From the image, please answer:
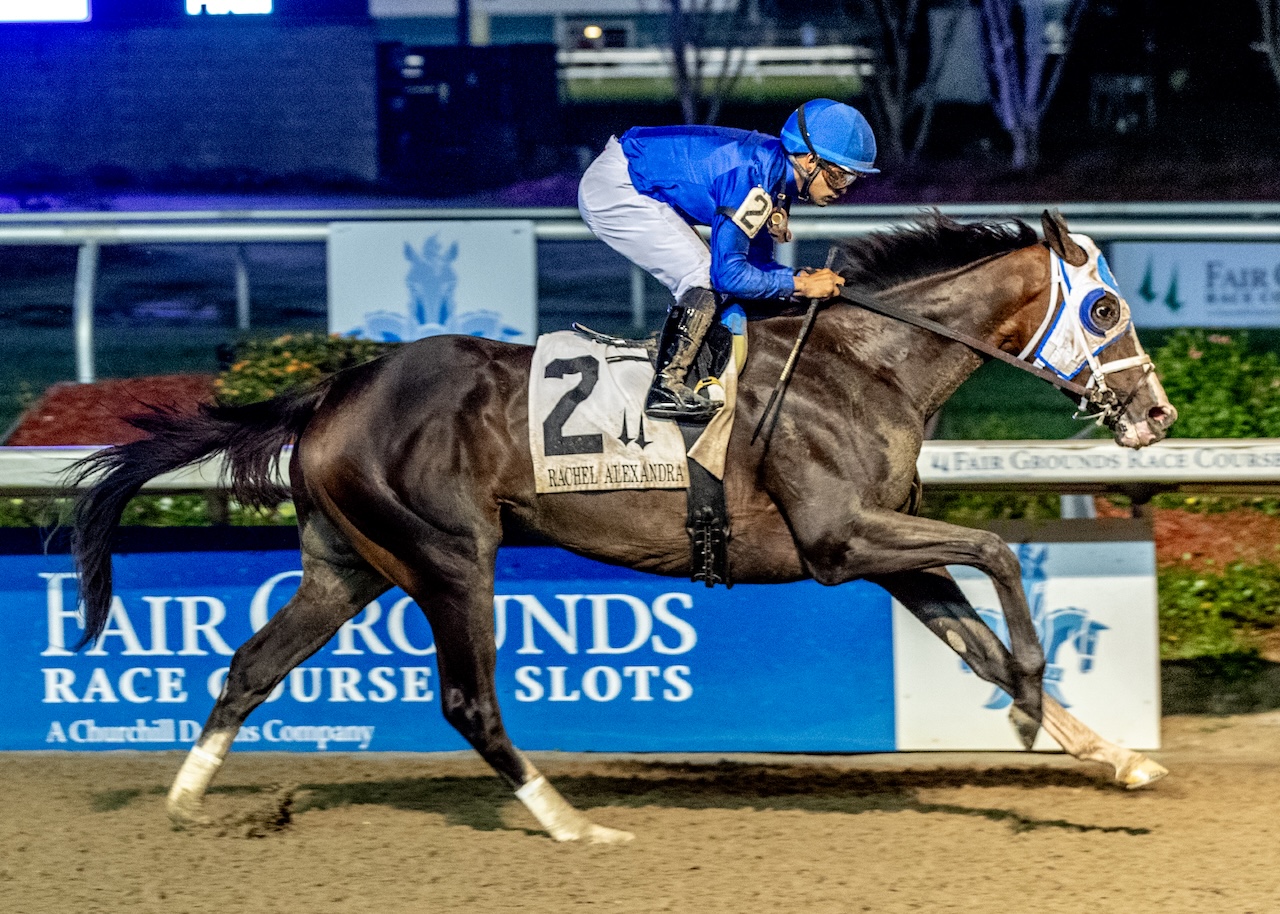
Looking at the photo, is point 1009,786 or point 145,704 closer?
point 1009,786

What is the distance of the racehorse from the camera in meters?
4.31

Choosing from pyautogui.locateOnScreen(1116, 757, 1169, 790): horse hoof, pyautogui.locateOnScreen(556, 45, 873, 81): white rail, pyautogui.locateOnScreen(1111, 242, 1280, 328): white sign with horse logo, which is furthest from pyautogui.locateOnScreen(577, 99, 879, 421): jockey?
pyautogui.locateOnScreen(556, 45, 873, 81): white rail

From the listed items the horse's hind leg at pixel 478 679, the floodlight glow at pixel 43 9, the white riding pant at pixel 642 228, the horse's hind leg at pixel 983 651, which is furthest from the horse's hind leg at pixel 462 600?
the floodlight glow at pixel 43 9

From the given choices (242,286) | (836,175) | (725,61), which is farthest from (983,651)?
(725,61)

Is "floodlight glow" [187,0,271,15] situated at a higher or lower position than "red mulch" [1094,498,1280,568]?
higher

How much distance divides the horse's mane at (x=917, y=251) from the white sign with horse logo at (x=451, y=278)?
2.27 m

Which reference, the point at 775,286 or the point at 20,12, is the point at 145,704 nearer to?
the point at 775,286

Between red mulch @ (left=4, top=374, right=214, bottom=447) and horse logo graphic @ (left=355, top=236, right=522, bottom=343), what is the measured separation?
824 millimetres

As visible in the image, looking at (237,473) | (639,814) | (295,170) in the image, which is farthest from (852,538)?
(295,170)

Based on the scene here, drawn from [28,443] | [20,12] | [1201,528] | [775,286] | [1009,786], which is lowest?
[1009,786]

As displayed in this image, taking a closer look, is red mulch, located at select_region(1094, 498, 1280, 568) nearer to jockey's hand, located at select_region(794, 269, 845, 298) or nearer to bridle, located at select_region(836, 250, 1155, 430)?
bridle, located at select_region(836, 250, 1155, 430)

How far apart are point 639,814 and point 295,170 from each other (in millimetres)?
7369

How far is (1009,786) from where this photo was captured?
4.93 meters

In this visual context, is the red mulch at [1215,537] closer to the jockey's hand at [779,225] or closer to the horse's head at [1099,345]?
the horse's head at [1099,345]
